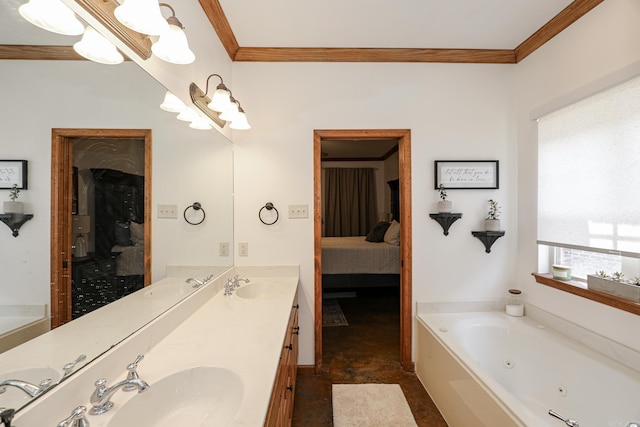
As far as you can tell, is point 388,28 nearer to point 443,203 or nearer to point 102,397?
point 443,203

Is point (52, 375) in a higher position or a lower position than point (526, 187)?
lower

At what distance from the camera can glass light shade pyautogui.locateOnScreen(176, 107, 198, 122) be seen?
60.5 inches

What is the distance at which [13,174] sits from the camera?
0.68m

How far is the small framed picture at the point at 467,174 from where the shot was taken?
7.61 ft

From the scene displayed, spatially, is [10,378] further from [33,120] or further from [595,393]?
[595,393]

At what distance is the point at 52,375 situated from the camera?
2.45ft

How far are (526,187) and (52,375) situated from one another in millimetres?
2874

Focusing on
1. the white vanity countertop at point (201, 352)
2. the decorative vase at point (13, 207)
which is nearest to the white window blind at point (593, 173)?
the white vanity countertop at point (201, 352)

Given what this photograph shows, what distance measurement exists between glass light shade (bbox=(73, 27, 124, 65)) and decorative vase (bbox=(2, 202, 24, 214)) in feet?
1.65

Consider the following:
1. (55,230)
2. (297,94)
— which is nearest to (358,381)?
(55,230)

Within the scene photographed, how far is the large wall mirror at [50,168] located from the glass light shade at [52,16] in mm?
19

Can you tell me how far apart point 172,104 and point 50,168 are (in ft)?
2.48

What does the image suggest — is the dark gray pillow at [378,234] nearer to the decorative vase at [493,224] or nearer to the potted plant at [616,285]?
the decorative vase at [493,224]

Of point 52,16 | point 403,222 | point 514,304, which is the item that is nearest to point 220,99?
point 52,16
